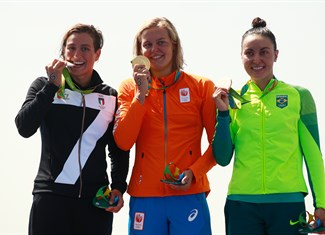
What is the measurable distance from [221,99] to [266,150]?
60 centimetres

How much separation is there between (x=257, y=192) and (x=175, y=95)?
3.80 feet

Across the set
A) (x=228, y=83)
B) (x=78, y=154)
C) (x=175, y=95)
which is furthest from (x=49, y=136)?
(x=228, y=83)

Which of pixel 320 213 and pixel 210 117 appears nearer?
pixel 320 213

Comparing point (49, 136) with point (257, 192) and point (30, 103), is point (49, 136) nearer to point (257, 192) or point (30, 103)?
point (30, 103)

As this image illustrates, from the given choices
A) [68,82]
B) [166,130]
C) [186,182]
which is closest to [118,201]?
[186,182]

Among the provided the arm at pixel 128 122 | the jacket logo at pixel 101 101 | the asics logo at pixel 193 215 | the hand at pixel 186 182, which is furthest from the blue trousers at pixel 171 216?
the jacket logo at pixel 101 101

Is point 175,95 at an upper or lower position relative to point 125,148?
upper

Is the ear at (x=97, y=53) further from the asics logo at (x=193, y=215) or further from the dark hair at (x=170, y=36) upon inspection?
the asics logo at (x=193, y=215)

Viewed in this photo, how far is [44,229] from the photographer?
4.42 m

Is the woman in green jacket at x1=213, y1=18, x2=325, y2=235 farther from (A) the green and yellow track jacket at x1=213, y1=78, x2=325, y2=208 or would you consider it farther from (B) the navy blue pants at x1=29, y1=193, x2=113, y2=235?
(B) the navy blue pants at x1=29, y1=193, x2=113, y2=235

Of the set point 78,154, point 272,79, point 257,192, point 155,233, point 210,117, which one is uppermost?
point 272,79

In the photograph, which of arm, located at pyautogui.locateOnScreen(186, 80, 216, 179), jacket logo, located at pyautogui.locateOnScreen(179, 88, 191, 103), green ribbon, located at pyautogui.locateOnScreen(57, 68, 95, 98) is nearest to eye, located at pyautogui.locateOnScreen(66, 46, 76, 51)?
green ribbon, located at pyautogui.locateOnScreen(57, 68, 95, 98)

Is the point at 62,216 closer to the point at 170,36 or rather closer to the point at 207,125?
the point at 207,125

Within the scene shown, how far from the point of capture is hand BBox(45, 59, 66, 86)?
4555 mm
